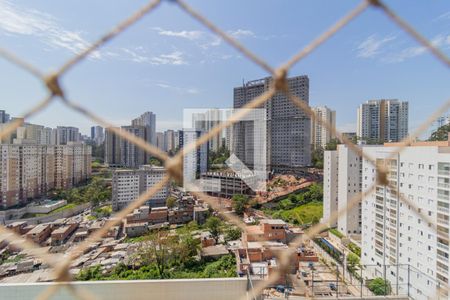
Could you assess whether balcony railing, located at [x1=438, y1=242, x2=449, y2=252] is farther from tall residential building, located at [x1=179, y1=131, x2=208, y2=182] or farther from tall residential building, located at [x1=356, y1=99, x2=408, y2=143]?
tall residential building, located at [x1=356, y1=99, x2=408, y2=143]

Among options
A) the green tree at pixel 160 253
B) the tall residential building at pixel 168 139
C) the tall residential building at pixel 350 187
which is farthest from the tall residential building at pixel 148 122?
the tall residential building at pixel 350 187

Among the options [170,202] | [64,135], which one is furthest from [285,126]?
[64,135]

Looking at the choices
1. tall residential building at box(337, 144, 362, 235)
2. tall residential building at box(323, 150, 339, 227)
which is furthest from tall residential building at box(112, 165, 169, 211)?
tall residential building at box(337, 144, 362, 235)

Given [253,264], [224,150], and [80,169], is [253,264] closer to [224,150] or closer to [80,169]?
[224,150]

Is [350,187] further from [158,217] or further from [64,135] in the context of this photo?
[64,135]

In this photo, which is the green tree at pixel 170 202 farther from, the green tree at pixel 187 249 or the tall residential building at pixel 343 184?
the tall residential building at pixel 343 184
